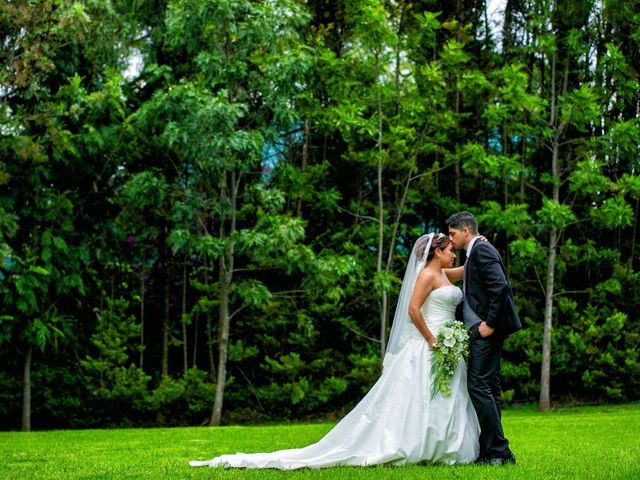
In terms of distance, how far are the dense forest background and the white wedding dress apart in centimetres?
812

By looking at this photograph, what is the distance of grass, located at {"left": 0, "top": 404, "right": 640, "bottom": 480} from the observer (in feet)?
19.9

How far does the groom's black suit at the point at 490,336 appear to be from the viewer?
6.57 meters

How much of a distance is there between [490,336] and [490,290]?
1.21ft

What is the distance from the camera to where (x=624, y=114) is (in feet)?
61.1

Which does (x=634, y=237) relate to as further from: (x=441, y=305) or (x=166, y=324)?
(x=441, y=305)

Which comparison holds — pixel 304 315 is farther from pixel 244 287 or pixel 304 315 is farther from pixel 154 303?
pixel 154 303

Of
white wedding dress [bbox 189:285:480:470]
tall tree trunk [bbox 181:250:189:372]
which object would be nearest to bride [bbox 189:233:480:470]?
white wedding dress [bbox 189:285:480:470]

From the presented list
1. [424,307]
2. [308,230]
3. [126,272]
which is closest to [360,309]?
[308,230]

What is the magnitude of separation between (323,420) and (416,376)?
10.8 meters

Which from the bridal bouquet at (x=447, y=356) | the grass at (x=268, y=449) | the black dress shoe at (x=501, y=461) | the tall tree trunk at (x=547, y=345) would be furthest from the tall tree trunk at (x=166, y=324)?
the black dress shoe at (x=501, y=461)

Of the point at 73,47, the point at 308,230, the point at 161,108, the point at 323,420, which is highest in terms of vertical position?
the point at 73,47

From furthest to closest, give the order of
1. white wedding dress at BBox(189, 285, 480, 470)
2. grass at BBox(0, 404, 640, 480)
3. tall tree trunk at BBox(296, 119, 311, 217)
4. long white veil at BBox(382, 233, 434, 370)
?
tall tree trunk at BBox(296, 119, 311, 217), long white veil at BBox(382, 233, 434, 370), white wedding dress at BBox(189, 285, 480, 470), grass at BBox(0, 404, 640, 480)

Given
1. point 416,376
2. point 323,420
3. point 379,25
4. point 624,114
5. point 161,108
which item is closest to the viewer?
point 416,376

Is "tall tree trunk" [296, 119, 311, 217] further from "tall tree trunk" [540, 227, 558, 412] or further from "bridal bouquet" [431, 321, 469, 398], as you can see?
"bridal bouquet" [431, 321, 469, 398]
